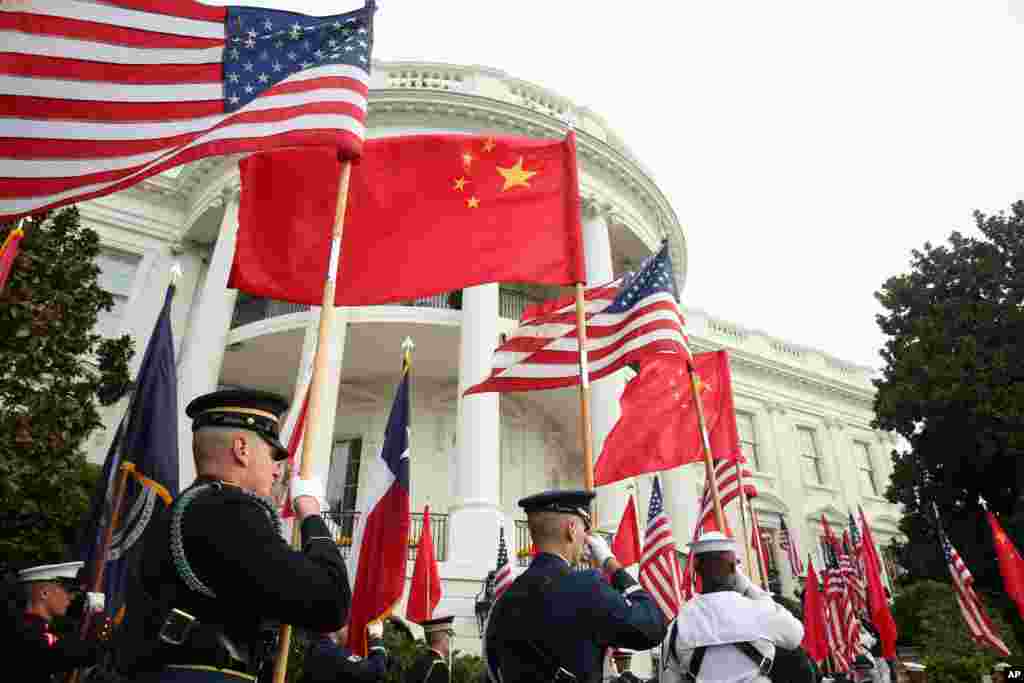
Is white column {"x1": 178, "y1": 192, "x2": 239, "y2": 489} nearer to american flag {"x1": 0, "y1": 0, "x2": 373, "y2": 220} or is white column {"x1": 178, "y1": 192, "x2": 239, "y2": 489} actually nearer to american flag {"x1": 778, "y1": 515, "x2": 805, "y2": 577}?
american flag {"x1": 0, "y1": 0, "x2": 373, "y2": 220}

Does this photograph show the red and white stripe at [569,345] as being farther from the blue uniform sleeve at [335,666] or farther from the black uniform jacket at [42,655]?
the black uniform jacket at [42,655]

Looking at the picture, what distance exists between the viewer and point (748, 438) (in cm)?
2489

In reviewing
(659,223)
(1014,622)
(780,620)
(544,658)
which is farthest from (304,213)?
(1014,622)

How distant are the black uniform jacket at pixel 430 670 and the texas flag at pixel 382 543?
2.15ft

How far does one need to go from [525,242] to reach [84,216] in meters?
16.2

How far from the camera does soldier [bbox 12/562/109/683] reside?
3.58 m

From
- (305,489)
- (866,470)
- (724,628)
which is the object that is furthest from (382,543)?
(866,470)

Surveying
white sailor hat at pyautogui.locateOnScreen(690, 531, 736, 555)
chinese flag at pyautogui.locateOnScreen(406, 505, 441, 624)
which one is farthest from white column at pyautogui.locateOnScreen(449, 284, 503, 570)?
white sailor hat at pyautogui.locateOnScreen(690, 531, 736, 555)

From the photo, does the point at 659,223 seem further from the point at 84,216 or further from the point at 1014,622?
the point at 84,216

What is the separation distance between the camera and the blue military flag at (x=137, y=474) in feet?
17.0

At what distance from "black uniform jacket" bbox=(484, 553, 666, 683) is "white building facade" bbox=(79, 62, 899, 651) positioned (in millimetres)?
9190

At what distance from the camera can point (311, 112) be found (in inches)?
167

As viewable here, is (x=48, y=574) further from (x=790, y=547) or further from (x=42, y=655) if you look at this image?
(x=790, y=547)

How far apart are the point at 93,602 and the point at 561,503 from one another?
11.3 feet
